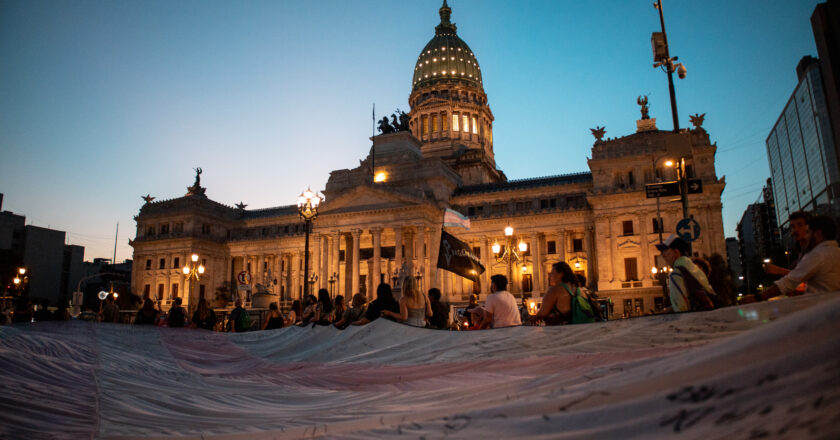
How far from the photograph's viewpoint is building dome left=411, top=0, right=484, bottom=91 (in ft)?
271

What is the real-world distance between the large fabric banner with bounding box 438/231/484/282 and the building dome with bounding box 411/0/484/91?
70.2m

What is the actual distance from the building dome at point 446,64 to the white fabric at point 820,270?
79.0m

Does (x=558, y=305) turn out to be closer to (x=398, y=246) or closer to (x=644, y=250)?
(x=644, y=250)

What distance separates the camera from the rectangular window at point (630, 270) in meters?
44.5

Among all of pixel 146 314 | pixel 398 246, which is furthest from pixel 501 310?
pixel 398 246

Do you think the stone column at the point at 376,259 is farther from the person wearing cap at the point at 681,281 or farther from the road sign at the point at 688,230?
the person wearing cap at the point at 681,281

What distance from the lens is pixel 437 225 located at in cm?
5262

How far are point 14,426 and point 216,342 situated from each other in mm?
6004

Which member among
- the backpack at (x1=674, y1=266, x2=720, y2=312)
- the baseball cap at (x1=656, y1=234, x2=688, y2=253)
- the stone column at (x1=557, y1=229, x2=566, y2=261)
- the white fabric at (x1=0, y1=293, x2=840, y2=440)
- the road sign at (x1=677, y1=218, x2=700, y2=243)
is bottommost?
the white fabric at (x1=0, y1=293, x2=840, y2=440)

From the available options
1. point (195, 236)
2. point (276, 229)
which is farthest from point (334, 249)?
point (195, 236)

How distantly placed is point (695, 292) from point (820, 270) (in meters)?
1.37

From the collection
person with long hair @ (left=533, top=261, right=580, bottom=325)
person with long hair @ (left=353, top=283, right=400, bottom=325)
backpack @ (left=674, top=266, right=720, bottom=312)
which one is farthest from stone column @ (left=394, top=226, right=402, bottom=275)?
backpack @ (left=674, top=266, right=720, bottom=312)

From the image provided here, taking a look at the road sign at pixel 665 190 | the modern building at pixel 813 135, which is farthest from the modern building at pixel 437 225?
the modern building at pixel 813 135

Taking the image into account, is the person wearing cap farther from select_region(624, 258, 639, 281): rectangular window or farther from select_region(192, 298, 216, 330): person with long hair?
select_region(624, 258, 639, 281): rectangular window
